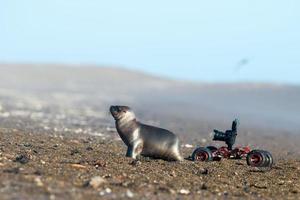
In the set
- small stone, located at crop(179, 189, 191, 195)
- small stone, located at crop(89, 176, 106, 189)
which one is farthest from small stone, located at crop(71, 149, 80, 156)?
small stone, located at crop(179, 189, 191, 195)

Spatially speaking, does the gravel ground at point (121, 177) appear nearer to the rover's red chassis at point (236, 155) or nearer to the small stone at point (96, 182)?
the small stone at point (96, 182)

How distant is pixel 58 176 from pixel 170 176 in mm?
2415

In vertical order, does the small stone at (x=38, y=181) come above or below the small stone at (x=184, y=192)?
below

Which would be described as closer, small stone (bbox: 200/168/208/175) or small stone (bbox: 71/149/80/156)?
small stone (bbox: 200/168/208/175)

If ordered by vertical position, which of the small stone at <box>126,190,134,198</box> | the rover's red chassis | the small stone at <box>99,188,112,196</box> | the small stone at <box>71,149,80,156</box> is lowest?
the small stone at <box>71,149,80,156</box>

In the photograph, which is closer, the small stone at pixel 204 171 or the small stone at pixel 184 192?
the small stone at pixel 184 192

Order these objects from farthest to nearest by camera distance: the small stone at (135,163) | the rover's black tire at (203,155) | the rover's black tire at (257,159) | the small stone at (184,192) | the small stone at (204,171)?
the rover's black tire at (203,155) < the rover's black tire at (257,159) < the small stone at (135,163) < the small stone at (204,171) < the small stone at (184,192)

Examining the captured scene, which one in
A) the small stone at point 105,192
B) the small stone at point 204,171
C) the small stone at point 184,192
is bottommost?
the small stone at point 105,192

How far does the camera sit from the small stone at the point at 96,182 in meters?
10.8

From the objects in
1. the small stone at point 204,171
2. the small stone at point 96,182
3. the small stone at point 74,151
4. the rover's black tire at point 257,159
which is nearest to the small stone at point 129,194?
the small stone at point 96,182

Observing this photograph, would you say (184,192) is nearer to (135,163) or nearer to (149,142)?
(135,163)

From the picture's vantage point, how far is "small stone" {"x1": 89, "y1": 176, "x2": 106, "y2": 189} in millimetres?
10762

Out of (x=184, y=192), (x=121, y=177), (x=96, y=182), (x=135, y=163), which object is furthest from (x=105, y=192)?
(x=135, y=163)

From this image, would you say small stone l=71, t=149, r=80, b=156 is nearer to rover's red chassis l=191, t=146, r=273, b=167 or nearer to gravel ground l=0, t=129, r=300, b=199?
gravel ground l=0, t=129, r=300, b=199
